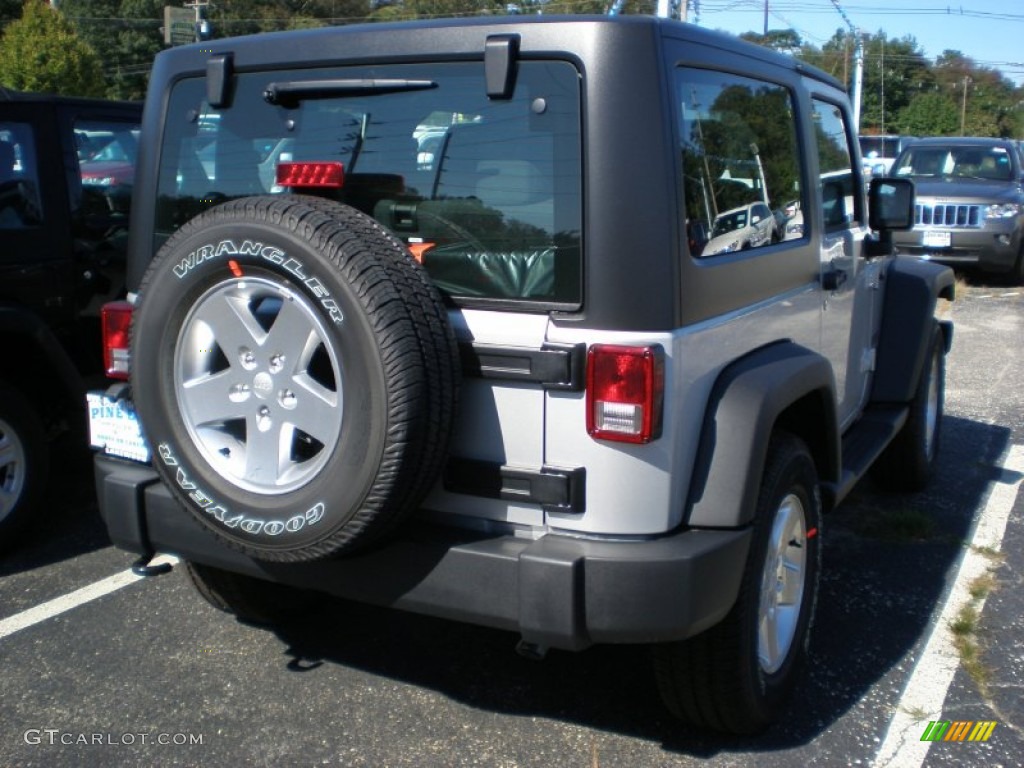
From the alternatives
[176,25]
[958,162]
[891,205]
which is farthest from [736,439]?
[176,25]

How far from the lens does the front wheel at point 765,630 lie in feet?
9.51

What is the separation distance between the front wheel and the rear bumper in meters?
0.19

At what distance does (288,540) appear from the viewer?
267 cm

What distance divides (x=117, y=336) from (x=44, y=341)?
1335 millimetres

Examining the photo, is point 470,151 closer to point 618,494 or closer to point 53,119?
point 618,494

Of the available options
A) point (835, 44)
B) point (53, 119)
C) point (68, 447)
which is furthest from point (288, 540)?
point (835, 44)

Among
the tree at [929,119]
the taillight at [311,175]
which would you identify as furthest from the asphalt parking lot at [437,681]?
the tree at [929,119]

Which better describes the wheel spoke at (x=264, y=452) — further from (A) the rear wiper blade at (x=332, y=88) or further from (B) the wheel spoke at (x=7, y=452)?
(B) the wheel spoke at (x=7, y=452)

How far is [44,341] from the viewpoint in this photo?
4488 mm

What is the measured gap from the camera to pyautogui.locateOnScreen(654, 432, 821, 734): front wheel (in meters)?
2.90

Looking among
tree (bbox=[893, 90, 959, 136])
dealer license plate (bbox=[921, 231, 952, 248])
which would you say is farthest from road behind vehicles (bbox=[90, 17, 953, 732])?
tree (bbox=[893, 90, 959, 136])

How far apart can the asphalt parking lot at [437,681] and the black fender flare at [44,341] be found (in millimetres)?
702

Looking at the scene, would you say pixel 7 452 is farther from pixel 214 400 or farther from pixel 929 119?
pixel 929 119


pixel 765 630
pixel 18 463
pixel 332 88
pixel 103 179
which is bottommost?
pixel 765 630
